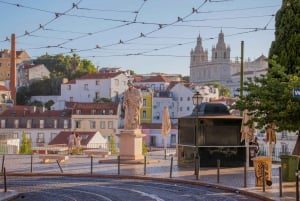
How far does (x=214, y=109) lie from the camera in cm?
2750

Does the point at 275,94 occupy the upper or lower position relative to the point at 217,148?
upper

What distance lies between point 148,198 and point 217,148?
33.7 ft

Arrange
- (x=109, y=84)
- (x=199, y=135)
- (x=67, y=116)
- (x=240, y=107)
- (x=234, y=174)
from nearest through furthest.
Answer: (x=240, y=107), (x=234, y=174), (x=199, y=135), (x=67, y=116), (x=109, y=84)

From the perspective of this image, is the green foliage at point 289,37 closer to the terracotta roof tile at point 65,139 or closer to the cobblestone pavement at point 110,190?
the cobblestone pavement at point 110,190

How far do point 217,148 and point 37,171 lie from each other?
848 cm

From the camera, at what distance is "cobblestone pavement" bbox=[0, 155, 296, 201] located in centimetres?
1840

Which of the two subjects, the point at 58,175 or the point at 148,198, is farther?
the point at 58,175

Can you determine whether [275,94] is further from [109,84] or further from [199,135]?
[109,84]

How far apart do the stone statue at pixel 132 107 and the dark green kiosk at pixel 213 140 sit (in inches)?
137

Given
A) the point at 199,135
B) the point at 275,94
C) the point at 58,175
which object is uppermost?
the point at 275,94

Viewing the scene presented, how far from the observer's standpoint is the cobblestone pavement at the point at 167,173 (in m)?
18.4

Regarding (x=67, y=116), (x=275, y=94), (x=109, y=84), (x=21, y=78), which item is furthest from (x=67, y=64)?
(x=275, y=94)

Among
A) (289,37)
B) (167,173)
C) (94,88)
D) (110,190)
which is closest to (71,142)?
(167,173)

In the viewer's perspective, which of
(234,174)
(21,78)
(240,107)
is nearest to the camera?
(240,107)
